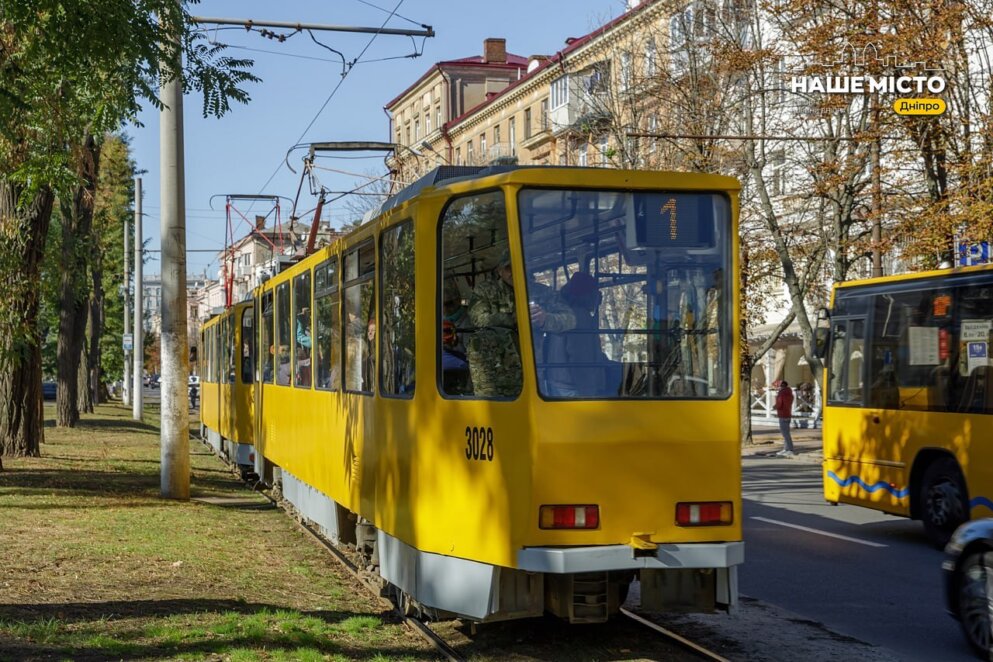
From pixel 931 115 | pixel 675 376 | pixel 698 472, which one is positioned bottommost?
pixel 698 472

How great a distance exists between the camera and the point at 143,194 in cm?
4081

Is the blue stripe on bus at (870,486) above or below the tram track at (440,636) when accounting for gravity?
above

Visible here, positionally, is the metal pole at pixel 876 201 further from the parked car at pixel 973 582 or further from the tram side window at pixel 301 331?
the parked car at pixel 973 582

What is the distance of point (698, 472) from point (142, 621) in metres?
3.87

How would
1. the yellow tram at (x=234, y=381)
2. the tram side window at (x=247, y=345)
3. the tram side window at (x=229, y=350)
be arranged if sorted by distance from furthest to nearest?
the tram side window at (x=229, y=350)
the yellow tram at (x=234, y=381)
the tram side window at (x=247, y=345)

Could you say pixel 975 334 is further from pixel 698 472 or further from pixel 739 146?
pixel 739 146

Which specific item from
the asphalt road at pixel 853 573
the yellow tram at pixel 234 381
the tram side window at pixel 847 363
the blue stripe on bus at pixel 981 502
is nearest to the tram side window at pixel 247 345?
the yellow tram at pixel 234 381

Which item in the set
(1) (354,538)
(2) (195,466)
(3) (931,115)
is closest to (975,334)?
(1) (354,538)

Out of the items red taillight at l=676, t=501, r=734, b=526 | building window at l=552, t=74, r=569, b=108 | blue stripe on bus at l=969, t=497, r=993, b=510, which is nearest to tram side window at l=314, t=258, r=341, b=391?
red taillight at l=676, t=501, r=734, b=526

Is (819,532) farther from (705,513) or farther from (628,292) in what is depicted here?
(628,292)

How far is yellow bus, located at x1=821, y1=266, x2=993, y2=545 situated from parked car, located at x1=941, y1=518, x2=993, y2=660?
15.2 feet

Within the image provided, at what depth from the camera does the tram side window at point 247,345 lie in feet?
61.7

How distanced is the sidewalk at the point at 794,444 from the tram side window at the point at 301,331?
1486cm

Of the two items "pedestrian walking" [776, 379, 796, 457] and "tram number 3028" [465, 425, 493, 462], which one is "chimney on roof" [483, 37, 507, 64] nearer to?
"pedestrian walking" [776, 379, 796, 457]
